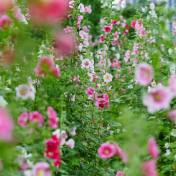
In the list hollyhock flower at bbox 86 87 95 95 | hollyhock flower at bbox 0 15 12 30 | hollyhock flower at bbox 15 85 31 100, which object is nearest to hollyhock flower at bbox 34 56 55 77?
hollyhock flower at bbox 15 85 31 100

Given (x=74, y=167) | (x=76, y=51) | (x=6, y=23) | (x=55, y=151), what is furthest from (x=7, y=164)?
(x=76, y=51)

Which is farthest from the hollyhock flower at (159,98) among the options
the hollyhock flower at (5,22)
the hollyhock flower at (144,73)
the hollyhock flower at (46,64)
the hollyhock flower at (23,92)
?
the hollyhock flower at (5,22)

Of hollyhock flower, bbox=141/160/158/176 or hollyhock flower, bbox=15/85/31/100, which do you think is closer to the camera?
hollyhock flower, bbox=141/160/158/176

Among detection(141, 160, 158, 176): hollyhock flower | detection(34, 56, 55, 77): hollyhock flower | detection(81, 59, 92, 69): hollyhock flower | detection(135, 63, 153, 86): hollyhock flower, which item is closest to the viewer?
detection(141, 160, 158, 176): hollyhock flower

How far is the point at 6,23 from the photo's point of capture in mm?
1598

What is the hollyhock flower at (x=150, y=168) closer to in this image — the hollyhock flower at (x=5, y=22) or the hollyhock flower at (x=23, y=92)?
the hollyhock flower at (x=23, y=92)

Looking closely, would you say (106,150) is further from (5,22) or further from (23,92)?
(5,22)

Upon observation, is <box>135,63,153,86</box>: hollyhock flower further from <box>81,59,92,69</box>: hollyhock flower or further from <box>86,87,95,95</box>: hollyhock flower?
<box>81,59,92,69</box>: hollyhock flower

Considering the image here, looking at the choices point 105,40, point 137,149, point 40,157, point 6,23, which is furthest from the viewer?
point 105,40

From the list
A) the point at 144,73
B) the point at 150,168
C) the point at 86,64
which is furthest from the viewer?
the point at 86,64

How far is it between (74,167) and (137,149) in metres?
1.34

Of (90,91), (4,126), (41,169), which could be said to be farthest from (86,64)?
(4,126)

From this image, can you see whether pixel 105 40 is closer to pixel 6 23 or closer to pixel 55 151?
pixel 6 23

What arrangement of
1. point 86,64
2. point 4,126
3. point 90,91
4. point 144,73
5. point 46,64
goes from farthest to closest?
1. point 86,64
2. point 90,91
3. point 46,64
4. point 144,73
5. point 4,126
